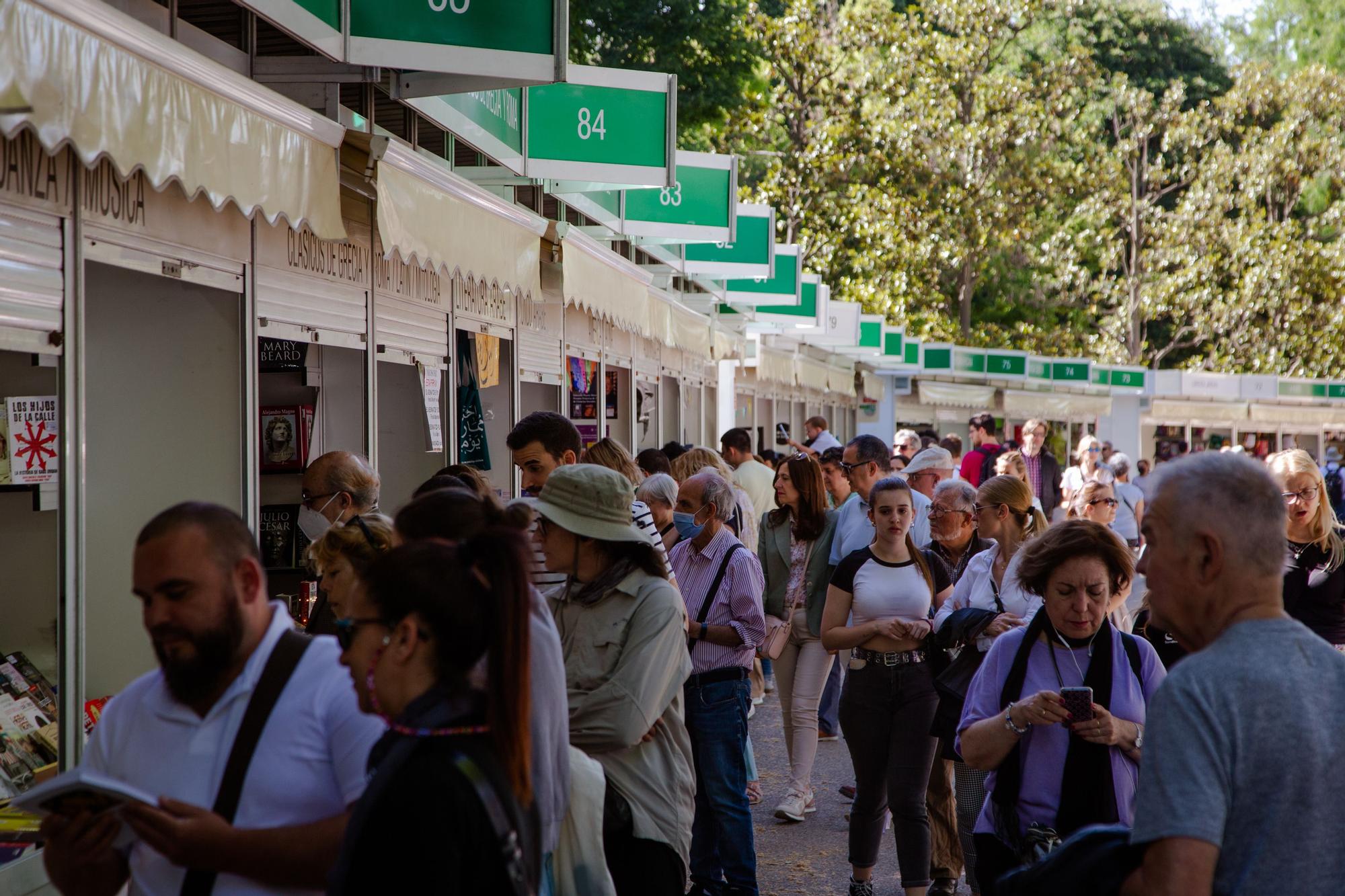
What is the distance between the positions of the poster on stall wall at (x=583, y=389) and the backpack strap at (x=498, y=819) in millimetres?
9473

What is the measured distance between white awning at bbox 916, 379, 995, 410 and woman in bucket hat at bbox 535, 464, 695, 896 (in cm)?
2755

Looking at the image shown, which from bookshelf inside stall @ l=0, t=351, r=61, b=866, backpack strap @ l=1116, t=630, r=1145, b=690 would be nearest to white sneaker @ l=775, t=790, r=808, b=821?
backpack strap @ l=1116, t=630, r=1145, b=690

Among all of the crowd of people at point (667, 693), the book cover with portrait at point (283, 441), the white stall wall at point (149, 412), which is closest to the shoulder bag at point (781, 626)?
the crowd of people at point (667, 693)

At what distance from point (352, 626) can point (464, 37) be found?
346 centimetres

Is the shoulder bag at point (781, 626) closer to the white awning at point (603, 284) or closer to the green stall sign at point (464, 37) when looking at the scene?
the white awning at point (603, 284)

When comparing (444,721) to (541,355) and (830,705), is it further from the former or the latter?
(541,355)

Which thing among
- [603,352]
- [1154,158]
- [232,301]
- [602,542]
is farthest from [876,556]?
[1154,158]

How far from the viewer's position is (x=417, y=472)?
8766 mm

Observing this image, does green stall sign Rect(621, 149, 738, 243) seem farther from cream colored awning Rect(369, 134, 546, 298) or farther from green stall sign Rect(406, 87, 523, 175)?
cream colored awning Rect(369, 134, 546, 298)

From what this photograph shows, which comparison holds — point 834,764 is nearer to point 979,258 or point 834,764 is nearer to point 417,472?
point 417,472

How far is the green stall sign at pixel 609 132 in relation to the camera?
8016mm

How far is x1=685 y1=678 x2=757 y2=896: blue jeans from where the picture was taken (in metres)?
5.45

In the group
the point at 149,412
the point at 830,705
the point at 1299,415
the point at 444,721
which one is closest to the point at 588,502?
the point at 444,721

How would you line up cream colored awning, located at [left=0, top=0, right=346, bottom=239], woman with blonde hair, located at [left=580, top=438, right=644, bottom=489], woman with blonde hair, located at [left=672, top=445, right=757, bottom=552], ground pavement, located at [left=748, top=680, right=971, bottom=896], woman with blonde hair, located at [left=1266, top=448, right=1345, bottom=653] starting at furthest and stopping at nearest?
woman with blonde hair, located at [left=672, top=445, right=757, bottom=552] → woman with blonde hair, located at [left=580, top=438, right=644, bottom=489] → ground pavement, located at [left=748, top=680, right=971, bottom=896] → woman with blonde hair, located at [left=1266, top=448, right=1345, bottom=653] → cream colored awning, located at [left=0, top=0, right=346, bottom=239]
